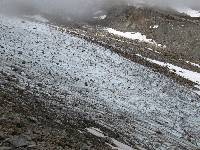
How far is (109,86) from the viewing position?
26766mm

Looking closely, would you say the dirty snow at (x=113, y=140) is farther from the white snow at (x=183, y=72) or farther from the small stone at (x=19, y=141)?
the white snow at (x=183, y=72)

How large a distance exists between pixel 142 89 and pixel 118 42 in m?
21.7

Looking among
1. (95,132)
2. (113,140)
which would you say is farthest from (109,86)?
(113,140)

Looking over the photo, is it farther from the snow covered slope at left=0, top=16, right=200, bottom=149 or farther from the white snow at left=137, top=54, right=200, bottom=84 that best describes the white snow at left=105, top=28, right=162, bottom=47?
the snow covered slope at left=0, top=16, right=200, bottom=149

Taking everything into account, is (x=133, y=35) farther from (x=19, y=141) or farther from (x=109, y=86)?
(x=19, y=141)

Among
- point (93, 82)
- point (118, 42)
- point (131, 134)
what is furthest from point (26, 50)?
point (118, 42)

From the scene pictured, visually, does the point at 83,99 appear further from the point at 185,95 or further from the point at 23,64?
the point at 185,95

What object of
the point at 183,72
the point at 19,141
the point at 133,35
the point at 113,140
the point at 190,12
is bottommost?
the point at 133,35

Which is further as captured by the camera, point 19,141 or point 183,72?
point 183,72

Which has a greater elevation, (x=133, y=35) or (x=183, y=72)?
(x=183, y=72)

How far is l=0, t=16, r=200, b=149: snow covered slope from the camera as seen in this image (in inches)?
781

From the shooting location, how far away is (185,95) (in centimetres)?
3080

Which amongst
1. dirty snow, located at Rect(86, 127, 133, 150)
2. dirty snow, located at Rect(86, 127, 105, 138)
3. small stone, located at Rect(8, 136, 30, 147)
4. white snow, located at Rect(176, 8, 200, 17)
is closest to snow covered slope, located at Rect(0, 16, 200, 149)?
dirty snow, located at Rect(86, 127, 133, 150)

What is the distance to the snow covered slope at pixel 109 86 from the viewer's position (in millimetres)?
19844
